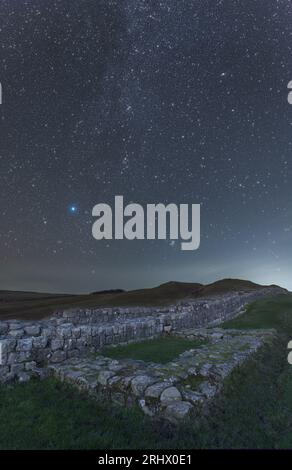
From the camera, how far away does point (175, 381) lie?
343 inches

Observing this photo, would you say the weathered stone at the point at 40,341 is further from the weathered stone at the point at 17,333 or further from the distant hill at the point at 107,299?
the distant hill at the point at 107,299

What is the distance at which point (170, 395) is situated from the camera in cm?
786

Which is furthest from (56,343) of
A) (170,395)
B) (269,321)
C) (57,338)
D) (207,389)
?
(269,321)

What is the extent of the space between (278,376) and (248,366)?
1.35 m

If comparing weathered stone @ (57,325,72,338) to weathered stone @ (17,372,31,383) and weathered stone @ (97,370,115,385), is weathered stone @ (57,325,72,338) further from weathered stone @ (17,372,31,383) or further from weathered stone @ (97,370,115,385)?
weathered stone @ (97,370,115,385)

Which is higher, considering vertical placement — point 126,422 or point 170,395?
point 170,395

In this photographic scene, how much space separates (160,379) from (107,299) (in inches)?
1478

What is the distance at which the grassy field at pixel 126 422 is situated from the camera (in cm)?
655

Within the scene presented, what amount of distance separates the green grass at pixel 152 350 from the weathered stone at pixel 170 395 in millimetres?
4823

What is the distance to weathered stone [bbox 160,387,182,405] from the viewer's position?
7.75 m

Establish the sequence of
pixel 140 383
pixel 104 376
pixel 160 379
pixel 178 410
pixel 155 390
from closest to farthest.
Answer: pixel 178 410 < pixel 155 390 < pixel 140 383 < pixel 160 379 < pixel 104 376

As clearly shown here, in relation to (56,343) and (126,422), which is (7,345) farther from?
(126,422)
